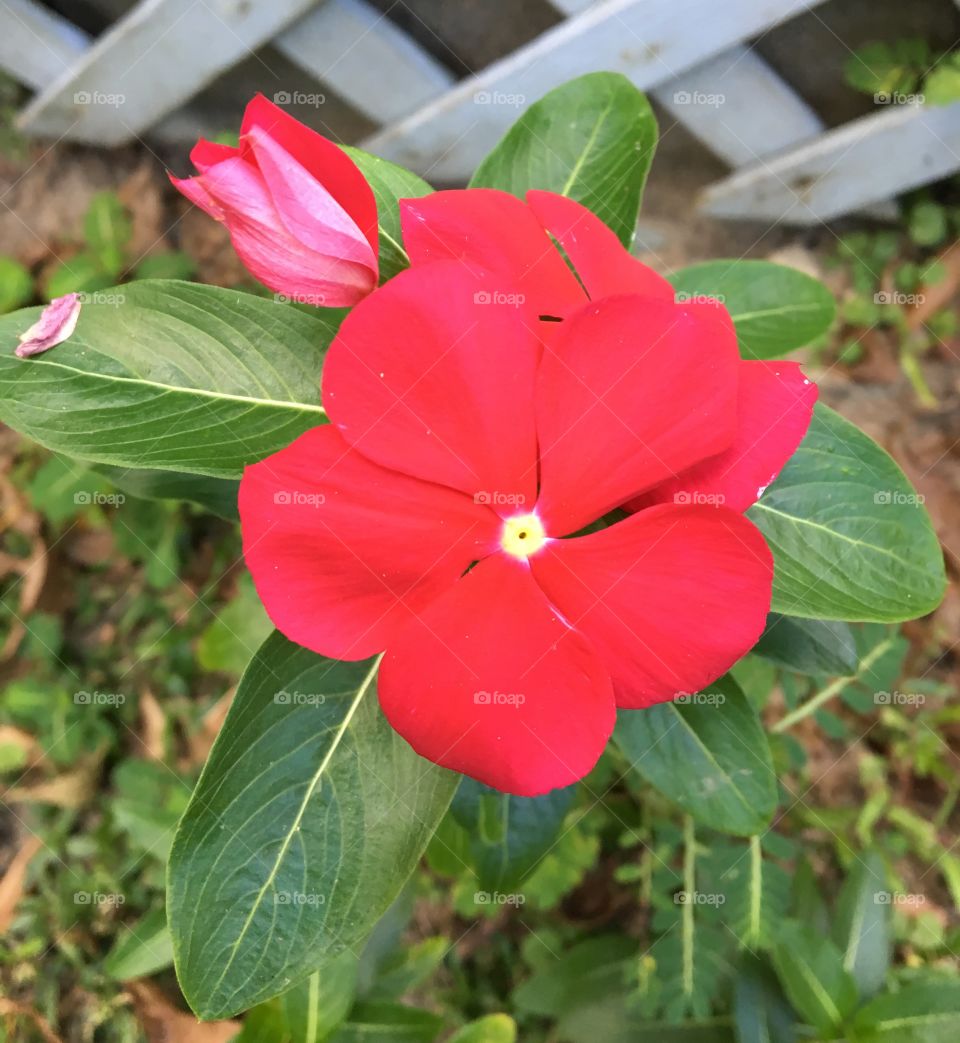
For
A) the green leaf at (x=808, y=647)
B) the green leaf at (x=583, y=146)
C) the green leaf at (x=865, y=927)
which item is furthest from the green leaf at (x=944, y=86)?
the green leaf at (x=865, y=927)

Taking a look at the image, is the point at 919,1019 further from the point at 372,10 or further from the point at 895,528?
the point at 372,10

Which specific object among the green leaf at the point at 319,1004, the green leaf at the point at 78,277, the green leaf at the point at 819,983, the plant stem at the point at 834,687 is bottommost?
the green leaf at the point at 319,1004

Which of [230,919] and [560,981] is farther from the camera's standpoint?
[560,981]

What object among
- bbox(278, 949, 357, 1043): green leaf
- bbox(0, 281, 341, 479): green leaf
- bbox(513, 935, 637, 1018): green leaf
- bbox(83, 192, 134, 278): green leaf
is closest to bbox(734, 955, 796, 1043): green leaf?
bbox(513, 935, 637, 1018): green leaf

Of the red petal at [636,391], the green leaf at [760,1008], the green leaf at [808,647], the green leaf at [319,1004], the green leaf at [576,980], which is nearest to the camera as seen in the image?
the red petal at [636,391]

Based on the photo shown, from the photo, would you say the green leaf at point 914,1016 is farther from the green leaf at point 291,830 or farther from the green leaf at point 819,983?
the green leaf at point 291,830

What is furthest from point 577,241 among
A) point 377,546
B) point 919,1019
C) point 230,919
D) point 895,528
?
point 919,1019

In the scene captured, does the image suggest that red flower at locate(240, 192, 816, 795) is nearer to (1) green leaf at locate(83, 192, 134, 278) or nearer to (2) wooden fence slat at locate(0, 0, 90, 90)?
(1) green leaf at locate(83, 192, 134, 278)
